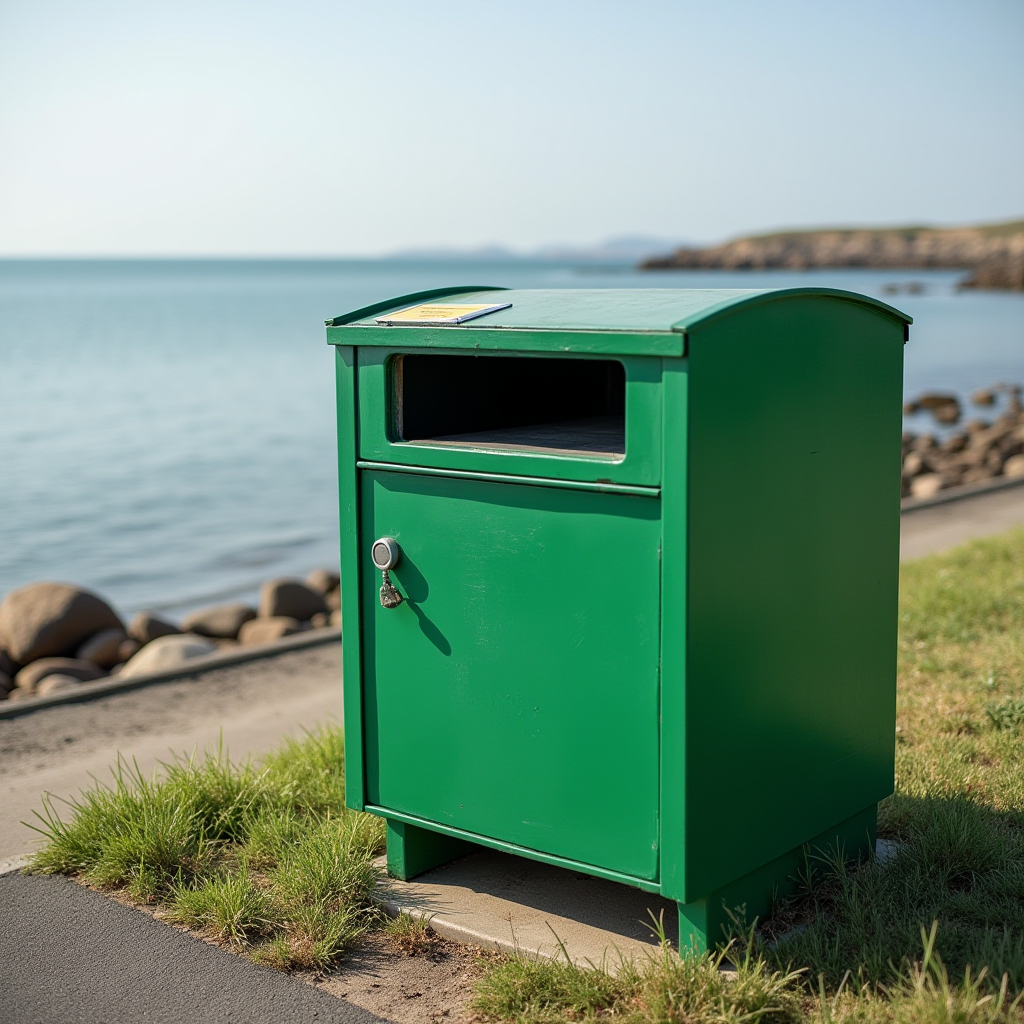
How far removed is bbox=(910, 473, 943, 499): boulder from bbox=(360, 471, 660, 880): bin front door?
1187 cm

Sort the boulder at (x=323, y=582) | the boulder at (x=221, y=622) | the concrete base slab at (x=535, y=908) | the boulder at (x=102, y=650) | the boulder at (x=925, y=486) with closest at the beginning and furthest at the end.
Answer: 1. the concrete base slab at (x=535, y=908)
2. the boulder at (x=102, y=650)
3. the boulder at (x=221, y=622)
4. the boulder at (x=323, y=582)
5. the boulder at (x=925, y=486)

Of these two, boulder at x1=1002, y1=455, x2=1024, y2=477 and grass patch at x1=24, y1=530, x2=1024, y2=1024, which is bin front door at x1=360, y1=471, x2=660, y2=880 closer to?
grass patch at x1=24, y1=530, x2=1024, y2=1024

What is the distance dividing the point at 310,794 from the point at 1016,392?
2741 centimetres

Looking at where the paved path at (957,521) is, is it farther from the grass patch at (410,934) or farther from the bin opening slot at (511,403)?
the grass patch at (410,934)

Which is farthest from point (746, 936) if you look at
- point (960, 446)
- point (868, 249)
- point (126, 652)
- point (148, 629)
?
point (868, 249)

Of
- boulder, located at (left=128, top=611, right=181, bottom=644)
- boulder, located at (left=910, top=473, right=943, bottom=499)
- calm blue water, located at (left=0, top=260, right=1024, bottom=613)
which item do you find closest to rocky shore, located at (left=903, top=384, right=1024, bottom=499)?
boulder, located at (left=910, top=473, right=943, bottom=499)

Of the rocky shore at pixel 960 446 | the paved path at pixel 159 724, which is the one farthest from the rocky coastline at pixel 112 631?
the rocky shore at pixel 960 446

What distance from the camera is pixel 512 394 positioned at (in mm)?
3818

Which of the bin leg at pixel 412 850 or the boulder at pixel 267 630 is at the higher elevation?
the bin leg at pixel 412 850

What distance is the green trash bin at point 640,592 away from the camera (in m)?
2.69

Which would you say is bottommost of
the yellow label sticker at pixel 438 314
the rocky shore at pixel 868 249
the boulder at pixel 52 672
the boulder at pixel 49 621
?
the boulder at pixel 52 672

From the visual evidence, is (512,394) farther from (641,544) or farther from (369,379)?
(641,544)

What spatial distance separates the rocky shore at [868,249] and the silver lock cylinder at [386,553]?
116435 millimetres

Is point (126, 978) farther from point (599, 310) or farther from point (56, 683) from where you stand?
point (56, 683)
